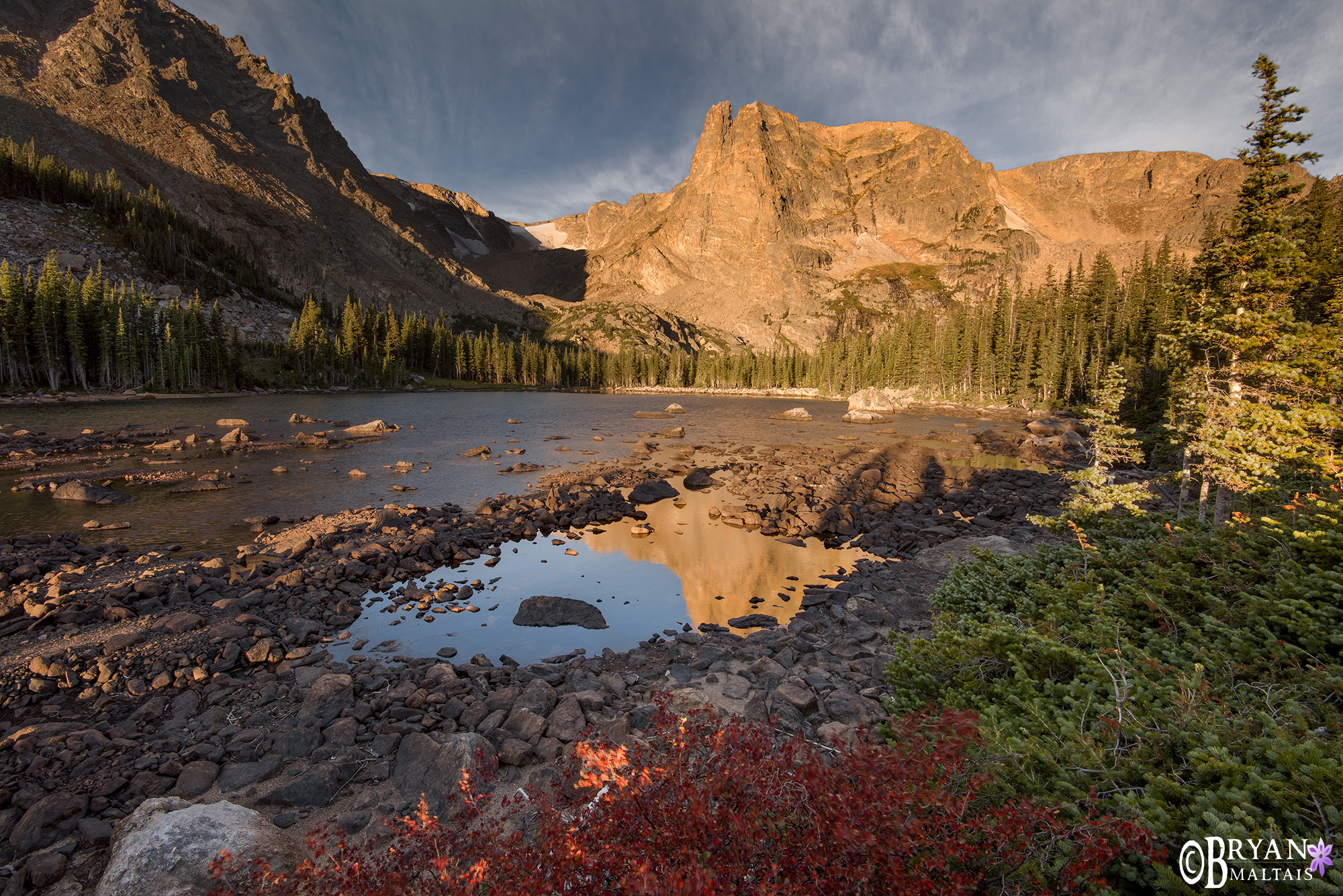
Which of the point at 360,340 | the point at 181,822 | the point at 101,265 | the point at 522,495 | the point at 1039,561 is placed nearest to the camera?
the point at 181,822

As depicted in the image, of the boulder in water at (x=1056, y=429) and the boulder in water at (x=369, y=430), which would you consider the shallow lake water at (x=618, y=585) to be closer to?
the boulder in water at (x=369, y=430)

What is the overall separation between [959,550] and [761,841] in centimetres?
1750

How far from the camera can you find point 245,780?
7.42m

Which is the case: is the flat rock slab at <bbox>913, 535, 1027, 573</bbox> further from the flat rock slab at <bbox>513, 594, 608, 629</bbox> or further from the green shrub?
the flat rock slab at <bbox>513, 594, 608, 629</bbox>

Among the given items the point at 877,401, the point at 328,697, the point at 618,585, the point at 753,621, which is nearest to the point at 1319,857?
the point at 753,621

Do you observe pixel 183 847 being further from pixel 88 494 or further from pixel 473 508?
pixel 88 494

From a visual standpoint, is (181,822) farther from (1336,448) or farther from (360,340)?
(360,340)

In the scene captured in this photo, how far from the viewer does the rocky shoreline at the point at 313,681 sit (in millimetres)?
7160

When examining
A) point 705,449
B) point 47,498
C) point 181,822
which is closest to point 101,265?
point 47,498

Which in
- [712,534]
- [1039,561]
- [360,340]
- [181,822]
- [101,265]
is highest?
[101,265]

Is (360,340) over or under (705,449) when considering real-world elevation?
over

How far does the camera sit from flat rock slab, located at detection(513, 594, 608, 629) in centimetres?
1427

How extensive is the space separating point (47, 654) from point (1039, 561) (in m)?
22.0

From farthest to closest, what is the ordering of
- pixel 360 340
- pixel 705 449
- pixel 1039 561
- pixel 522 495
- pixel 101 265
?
pixel 360 340
pixel 101 265
pixel 705 449
pixel 522 495
pixel 1039 561
